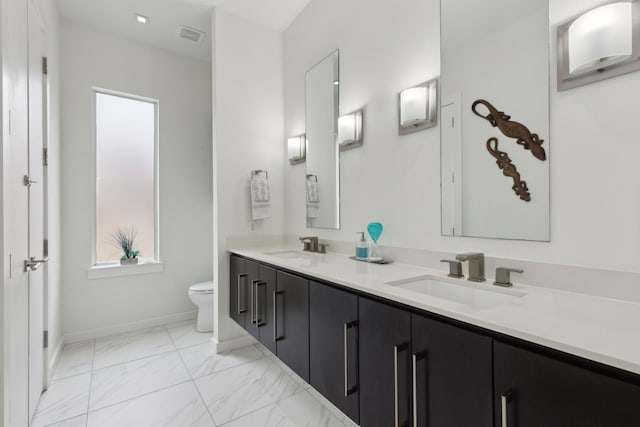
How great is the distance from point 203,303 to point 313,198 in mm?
1521

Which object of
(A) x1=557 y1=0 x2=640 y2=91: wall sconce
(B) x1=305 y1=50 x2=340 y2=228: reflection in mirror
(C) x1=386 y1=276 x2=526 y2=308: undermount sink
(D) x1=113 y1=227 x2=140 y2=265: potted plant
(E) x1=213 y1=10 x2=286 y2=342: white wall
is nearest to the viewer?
(A) x1=557 y1=0 x2=640 y2=91: wall sconce

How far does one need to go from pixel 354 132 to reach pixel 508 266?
124 centimetres

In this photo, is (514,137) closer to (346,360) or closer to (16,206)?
(346,360)

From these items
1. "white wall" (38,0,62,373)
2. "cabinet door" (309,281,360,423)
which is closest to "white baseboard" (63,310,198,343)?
"white wall" (38,0,62,373)

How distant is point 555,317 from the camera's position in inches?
33.9

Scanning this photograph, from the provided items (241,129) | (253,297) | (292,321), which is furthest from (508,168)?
(241,129)

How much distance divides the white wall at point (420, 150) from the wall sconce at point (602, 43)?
0.04 metres

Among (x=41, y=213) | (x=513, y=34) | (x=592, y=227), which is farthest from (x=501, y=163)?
(x=41, y=213)

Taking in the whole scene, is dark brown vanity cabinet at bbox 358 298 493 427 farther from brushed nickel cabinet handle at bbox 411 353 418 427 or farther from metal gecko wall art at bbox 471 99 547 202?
metal gecko wall art at bbox 471 99 547 202

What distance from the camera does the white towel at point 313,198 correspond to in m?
2.50

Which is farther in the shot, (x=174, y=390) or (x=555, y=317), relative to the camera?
(x=174, y=390)

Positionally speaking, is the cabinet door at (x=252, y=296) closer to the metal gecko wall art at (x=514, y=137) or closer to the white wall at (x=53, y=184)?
the white wall at (x=53, y=184)

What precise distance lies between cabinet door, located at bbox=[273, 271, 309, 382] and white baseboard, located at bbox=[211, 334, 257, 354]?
92 centimetres

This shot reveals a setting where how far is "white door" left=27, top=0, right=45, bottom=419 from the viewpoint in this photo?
1653 millimetres
